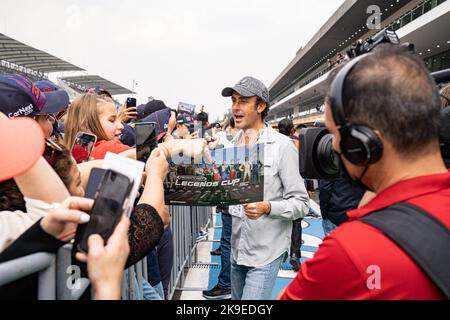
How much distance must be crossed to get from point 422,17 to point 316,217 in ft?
36.1

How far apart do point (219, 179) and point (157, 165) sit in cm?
34

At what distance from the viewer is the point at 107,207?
0.80 metres

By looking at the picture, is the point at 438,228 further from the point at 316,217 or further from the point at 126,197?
the point at 316,217

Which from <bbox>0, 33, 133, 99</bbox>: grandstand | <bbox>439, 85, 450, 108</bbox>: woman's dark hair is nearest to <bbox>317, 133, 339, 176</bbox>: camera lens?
<bbox>439, 85, 450, 108</bbox>: woman's dark hair

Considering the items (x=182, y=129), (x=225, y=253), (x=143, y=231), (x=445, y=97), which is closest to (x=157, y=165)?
(x=143, y=231)

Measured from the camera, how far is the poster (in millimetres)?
1504

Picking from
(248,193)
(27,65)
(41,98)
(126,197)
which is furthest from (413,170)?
(27,65)

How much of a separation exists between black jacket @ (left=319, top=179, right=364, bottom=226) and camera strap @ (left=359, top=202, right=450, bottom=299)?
179cm

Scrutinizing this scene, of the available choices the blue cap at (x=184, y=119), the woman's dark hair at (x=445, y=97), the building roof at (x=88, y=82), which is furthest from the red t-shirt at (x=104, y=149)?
the building roof at (x=88, y=82)

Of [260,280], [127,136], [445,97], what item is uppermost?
[445,97]

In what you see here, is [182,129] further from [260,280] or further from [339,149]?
[339,149]

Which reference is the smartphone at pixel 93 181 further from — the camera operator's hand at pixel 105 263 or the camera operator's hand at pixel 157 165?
the camera operator's hand at pixel 157 165

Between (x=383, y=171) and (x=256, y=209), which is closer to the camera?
(x=383, y=171)

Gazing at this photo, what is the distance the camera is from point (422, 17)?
1334cm
